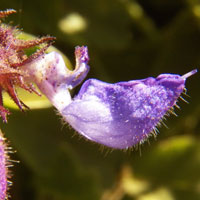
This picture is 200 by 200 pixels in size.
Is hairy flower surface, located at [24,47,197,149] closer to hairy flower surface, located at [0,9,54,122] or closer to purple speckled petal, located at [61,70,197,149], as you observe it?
purple speckled petal, located at [61,70,197,149]

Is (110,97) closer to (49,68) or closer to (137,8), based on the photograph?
(49,68)

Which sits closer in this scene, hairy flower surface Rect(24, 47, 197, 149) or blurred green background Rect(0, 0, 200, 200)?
hairy flower surface Rect(24, 47, 197, 149)

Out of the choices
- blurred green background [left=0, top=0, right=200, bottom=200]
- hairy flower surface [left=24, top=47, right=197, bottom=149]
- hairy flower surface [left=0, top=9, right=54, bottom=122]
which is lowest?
blurred green background [left=0, top=0, right=200, bottom=200]

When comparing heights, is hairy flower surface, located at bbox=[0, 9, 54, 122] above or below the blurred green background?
above

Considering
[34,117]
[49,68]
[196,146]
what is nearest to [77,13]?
[34,117]

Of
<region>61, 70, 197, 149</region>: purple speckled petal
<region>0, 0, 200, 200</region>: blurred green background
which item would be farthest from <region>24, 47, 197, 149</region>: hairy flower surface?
<region>0, 0, 200, 200</region>: blurred green background

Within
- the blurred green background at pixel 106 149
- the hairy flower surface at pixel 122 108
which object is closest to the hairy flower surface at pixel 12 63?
the hairy flower surface at pixel 122 108

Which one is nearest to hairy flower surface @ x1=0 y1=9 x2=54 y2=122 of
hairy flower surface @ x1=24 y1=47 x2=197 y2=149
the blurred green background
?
hairy flower surface @ x1=24 y1=47 x2=197 y2=149

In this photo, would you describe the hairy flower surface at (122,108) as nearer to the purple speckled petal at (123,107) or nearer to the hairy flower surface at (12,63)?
the purple speckled petal at (123,107)
